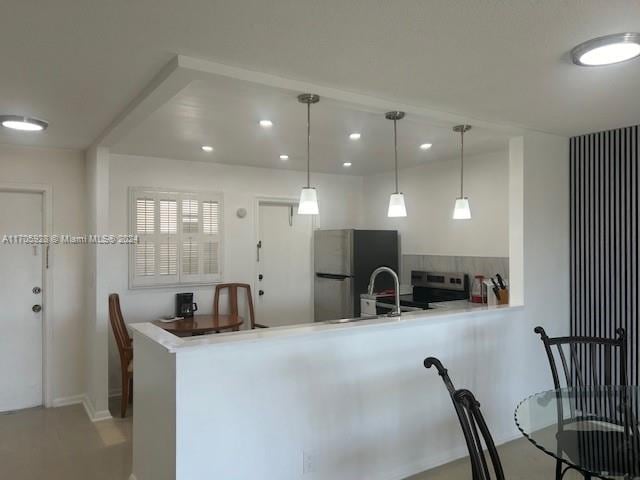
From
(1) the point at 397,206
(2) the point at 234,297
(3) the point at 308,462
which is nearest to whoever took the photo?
(3) the point at 308,462

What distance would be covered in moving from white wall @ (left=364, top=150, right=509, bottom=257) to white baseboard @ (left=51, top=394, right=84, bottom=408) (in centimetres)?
389

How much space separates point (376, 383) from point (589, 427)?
1.12m

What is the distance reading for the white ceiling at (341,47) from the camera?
165 centimetres

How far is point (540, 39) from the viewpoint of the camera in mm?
1884

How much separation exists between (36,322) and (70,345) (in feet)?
1.23

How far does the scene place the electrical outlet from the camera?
2.45 meters

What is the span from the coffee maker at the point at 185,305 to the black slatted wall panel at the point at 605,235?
Answer: 368cm

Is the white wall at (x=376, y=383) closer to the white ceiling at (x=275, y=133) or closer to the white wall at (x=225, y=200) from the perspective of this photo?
the white ceiling at (x=275, y=133)

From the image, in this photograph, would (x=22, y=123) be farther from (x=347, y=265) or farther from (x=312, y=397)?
(x=347, y=265)

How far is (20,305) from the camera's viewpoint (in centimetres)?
412

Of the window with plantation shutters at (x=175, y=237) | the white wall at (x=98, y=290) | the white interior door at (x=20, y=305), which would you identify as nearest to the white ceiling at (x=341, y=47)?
the white wall at (x=98, y=290)

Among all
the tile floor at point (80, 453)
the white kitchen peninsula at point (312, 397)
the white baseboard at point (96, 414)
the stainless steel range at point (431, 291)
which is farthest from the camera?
the stainless steel range at point (431, 291)

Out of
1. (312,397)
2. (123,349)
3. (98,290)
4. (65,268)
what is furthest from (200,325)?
(312,397)

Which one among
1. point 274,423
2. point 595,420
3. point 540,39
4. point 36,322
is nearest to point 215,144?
point 36,322
